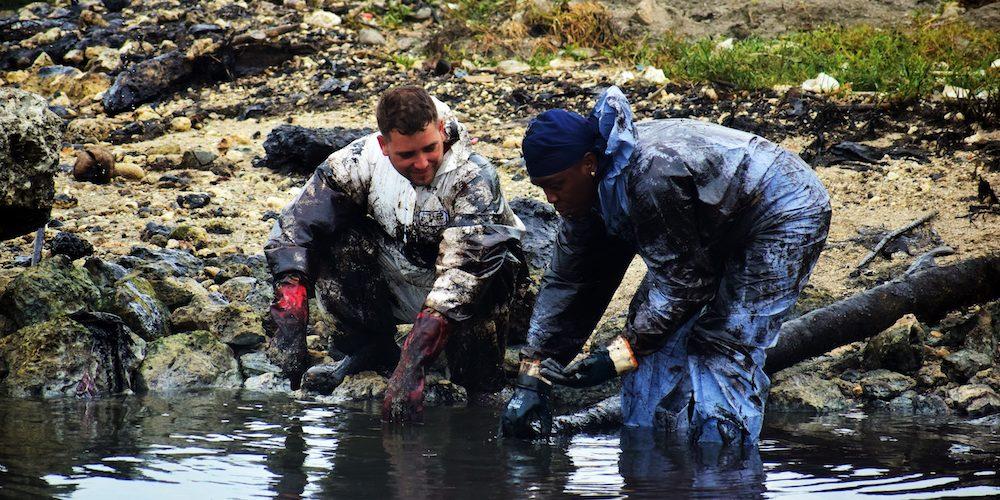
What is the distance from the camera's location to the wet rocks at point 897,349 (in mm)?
5039

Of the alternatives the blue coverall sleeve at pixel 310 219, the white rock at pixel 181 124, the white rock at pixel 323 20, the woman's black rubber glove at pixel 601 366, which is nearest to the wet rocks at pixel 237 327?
the blue coverall sleeve at pixel 310 219

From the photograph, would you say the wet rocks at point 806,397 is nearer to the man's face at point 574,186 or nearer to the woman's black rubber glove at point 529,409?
the woman's black rubber glove at point 529,409

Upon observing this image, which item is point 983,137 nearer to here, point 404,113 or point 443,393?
point 443,393

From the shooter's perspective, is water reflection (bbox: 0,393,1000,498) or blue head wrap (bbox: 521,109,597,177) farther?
blue head wrap (bbox: 521,109,597,177)

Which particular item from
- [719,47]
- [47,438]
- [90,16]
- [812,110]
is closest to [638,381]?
[47,438]

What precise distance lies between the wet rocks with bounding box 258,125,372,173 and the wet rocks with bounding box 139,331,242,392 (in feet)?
9.33

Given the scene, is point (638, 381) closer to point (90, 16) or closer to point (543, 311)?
point (543, 311)

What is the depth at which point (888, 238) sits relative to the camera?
20.9 ft

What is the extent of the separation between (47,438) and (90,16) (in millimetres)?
8426

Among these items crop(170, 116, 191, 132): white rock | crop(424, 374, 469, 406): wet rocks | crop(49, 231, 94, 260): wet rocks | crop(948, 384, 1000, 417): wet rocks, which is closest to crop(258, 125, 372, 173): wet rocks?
crop(170, 116, 191, 132): white rock

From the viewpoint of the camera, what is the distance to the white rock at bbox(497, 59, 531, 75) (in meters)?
9.89

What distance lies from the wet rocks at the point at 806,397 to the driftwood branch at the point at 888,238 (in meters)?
1.37

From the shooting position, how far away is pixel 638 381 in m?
4.31

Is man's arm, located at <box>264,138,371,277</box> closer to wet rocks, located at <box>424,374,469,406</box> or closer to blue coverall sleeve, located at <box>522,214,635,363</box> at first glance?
wet rocks, located at <box>424,374,469,406</box>
